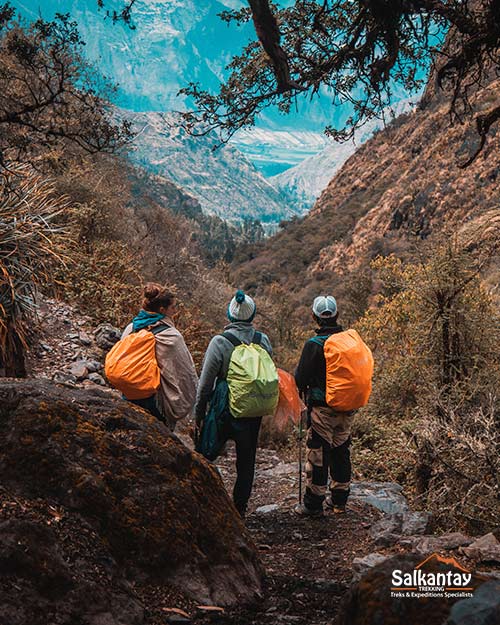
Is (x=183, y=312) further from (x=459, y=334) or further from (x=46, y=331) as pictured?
(x=459, y=334)

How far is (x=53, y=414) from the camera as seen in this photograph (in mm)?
2666

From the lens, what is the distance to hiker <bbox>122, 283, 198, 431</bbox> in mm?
4383

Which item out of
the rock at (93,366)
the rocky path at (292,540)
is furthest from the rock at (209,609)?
the rock at (93,366)

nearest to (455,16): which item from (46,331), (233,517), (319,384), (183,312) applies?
(319,384)

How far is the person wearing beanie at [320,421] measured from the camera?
493 centimetres

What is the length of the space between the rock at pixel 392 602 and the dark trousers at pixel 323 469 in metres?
3.06

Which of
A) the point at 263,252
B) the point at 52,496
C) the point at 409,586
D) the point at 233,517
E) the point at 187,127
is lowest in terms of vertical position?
the point at 233,517

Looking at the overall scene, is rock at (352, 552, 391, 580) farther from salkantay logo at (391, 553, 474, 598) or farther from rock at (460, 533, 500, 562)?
salkantay logo at (391, 553, 474, 598)

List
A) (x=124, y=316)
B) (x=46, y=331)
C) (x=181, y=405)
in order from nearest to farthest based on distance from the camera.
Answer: (x=181, y=405), (x=46, y=331), (x=124, y=316)

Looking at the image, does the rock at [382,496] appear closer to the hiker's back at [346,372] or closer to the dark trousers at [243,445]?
the hiker's back at [346,372]

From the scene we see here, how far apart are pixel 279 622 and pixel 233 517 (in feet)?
2.29

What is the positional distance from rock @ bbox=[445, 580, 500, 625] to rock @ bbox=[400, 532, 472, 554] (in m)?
1.75

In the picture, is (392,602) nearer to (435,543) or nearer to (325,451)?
(435,543)

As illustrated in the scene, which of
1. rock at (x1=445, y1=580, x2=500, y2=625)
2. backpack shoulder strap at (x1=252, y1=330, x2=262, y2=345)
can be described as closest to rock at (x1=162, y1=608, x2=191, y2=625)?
rock at (x1=445, y1=580, x2=500, y2=625)
